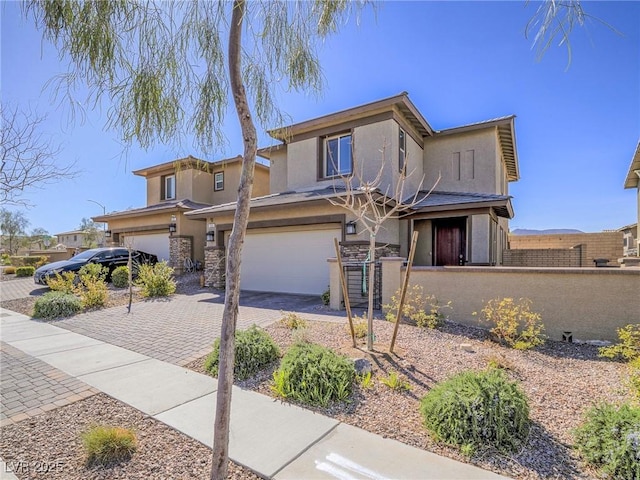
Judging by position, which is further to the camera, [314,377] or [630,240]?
[630,240]

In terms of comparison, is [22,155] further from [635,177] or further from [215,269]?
[635,177]

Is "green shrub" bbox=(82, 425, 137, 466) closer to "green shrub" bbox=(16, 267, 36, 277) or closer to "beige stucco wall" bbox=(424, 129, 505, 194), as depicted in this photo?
"beige stucco wall" bbox=(424, 129, 505, 194)

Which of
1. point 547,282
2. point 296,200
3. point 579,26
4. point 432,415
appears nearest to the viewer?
point 579,26

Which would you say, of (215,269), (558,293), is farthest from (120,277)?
(558,293)

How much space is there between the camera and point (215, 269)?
13594 mm

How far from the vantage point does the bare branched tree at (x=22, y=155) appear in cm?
520

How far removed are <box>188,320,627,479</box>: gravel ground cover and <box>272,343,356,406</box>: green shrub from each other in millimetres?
152

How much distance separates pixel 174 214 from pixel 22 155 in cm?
1189

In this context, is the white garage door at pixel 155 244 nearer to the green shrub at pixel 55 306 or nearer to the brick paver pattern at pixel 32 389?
the green shrub at pixel 55 306

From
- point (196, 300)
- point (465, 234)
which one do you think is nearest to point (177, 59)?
point (196, 300)

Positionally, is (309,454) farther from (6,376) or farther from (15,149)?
(15,149)

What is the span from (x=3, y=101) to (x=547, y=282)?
968cm

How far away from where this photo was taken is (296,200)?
1089cm

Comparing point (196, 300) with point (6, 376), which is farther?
point (196, 300)
